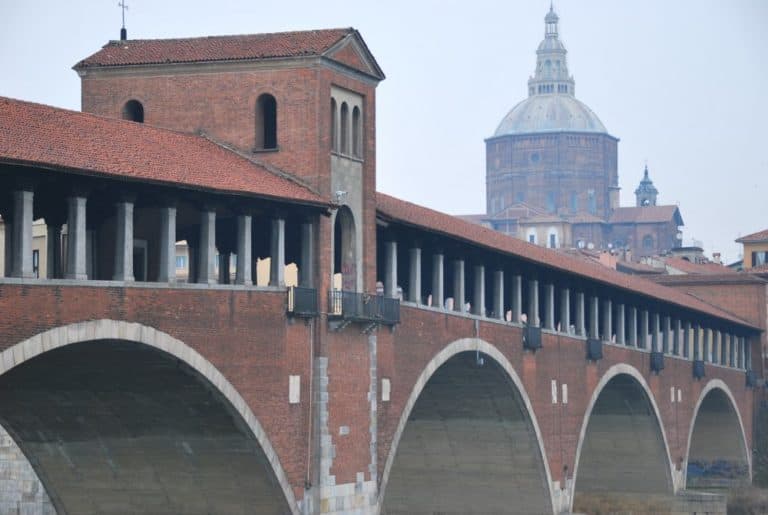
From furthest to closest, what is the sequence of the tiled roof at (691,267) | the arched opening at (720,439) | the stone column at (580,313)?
the tiled roof at (691,267) → the arched opening at (720,439) → the stone column at (580,313)

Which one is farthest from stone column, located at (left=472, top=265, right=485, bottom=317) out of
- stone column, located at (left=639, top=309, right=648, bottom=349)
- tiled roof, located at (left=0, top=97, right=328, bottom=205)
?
stone column, located at (left=639, top=309, right=648, bottom=349)

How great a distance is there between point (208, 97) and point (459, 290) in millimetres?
12218

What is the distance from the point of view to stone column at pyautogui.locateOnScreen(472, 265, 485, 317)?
56406mm

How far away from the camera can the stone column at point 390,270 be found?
49.9 m

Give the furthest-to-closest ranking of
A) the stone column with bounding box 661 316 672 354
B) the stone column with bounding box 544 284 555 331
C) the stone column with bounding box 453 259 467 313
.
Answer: the stone column with bounding box 661 316 672 354
the stone column with bounding box 544 284 555 331
the stone column with bounding box 453 259 467 313

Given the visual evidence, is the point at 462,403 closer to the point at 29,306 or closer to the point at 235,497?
the point at 235,497

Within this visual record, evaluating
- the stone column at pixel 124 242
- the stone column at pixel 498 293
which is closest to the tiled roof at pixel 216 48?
the stone column at pixel 124 242

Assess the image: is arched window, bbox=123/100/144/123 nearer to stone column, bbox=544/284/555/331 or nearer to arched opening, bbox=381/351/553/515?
arched opening, bbox=381/351/553/515

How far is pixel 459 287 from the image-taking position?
55.4 meters

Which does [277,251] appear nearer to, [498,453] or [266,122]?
[266,122]

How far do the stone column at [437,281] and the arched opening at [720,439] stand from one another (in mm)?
41663

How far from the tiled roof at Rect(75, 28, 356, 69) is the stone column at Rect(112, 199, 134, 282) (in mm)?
9064

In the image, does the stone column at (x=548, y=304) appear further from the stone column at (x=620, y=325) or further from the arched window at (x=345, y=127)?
the arched window at (x=345, y=127)

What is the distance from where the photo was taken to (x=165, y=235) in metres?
38.4
